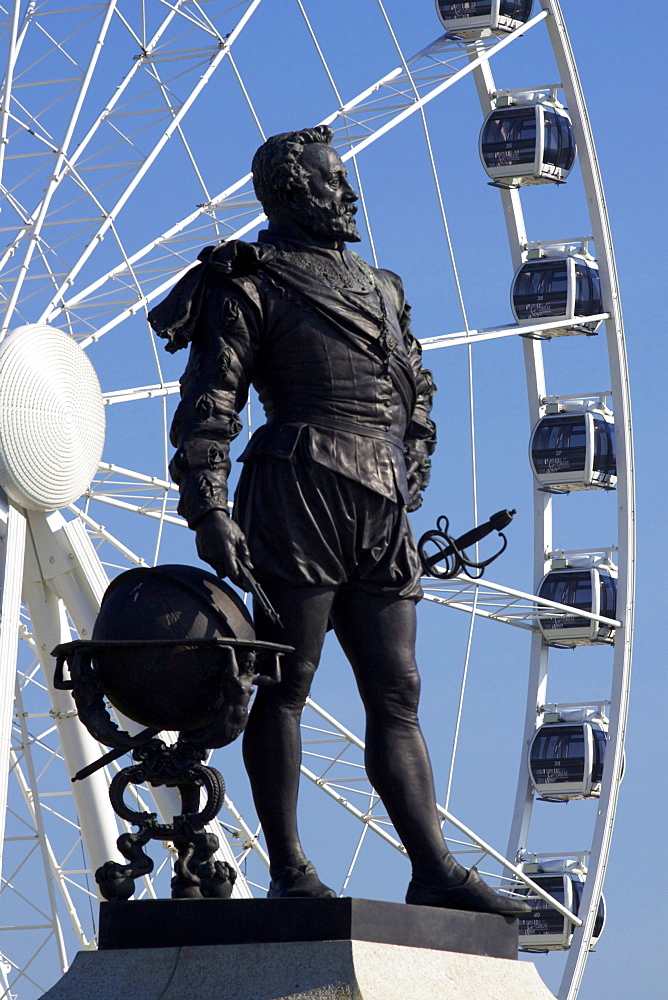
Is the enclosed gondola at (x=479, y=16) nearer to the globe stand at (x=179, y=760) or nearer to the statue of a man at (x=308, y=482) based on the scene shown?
the statue of a man at (x=308, y=482)

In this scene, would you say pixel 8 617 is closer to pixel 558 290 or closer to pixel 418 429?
pixel 558 290

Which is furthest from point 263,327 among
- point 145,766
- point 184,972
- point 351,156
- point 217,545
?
point 351,156

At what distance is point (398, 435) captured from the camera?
6910 millimetres

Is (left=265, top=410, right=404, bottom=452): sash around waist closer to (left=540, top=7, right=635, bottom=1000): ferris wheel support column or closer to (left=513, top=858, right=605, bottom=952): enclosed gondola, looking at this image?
(left=540, top=7, right=635, bottom=1000): ferris wheel support column

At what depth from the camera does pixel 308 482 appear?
6.59m

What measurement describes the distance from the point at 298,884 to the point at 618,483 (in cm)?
1612

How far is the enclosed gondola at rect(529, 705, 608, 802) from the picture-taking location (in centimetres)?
2252

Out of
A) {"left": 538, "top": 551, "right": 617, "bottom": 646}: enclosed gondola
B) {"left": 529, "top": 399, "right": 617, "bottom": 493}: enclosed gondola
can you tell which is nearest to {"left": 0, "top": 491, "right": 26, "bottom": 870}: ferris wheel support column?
{"left": 529, "top": 399, "right": 617, "bottom": 493}: enclosed gondola

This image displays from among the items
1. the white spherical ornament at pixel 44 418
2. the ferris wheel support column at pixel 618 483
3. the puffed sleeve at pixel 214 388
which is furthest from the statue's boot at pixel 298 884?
the ferris wheel support column at pixel 618 483

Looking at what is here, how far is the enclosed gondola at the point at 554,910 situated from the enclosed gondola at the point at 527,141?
744 cm

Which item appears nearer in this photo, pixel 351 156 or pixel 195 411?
pixel 195 411

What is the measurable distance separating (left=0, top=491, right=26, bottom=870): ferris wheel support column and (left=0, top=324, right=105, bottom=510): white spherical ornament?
0.58 feet

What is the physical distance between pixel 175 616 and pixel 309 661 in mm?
602

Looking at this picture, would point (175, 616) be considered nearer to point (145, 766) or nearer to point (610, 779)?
point (145, 766)
